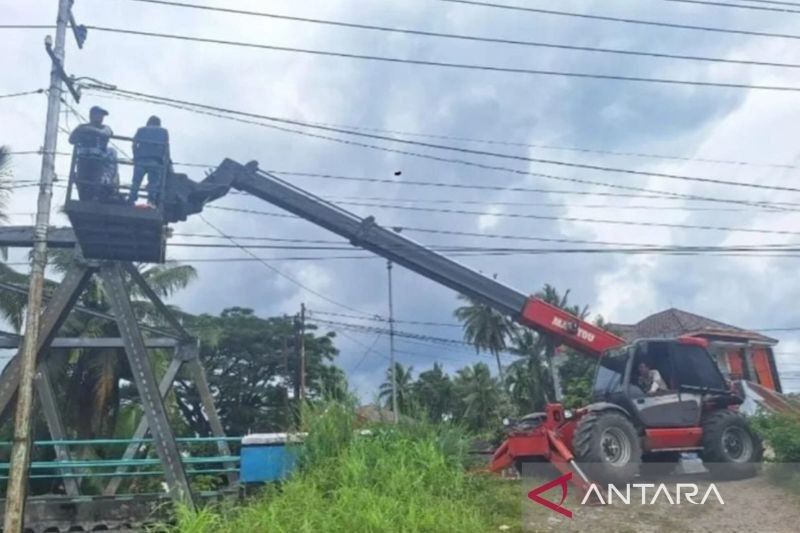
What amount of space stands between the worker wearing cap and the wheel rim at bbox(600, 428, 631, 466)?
8.03m

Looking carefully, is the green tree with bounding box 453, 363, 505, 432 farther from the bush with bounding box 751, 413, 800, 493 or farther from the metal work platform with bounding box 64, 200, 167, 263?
the metal work platform with bounding box 64, 200, 167, 263

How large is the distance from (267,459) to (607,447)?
4.93 meters

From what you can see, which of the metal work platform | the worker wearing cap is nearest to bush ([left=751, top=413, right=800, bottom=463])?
the metal work platform

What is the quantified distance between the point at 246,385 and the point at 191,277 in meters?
11.2

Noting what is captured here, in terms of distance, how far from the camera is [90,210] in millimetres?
9414

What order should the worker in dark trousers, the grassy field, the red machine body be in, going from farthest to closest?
1. the red machine body
2. the worker in dark trousers
3. the grassy field

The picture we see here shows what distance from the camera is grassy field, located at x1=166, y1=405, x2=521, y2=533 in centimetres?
730

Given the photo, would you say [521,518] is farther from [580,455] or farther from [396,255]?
[396,255]

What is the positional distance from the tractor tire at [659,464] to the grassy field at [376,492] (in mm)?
2504

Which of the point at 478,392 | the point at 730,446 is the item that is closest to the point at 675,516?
the point at 730,446

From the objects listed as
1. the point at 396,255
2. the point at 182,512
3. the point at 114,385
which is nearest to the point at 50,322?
the point at 182,512

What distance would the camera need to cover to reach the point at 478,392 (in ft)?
153

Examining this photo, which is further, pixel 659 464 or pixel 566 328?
pixel 566 328

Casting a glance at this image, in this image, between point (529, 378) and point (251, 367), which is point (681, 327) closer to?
point (529, 378)
